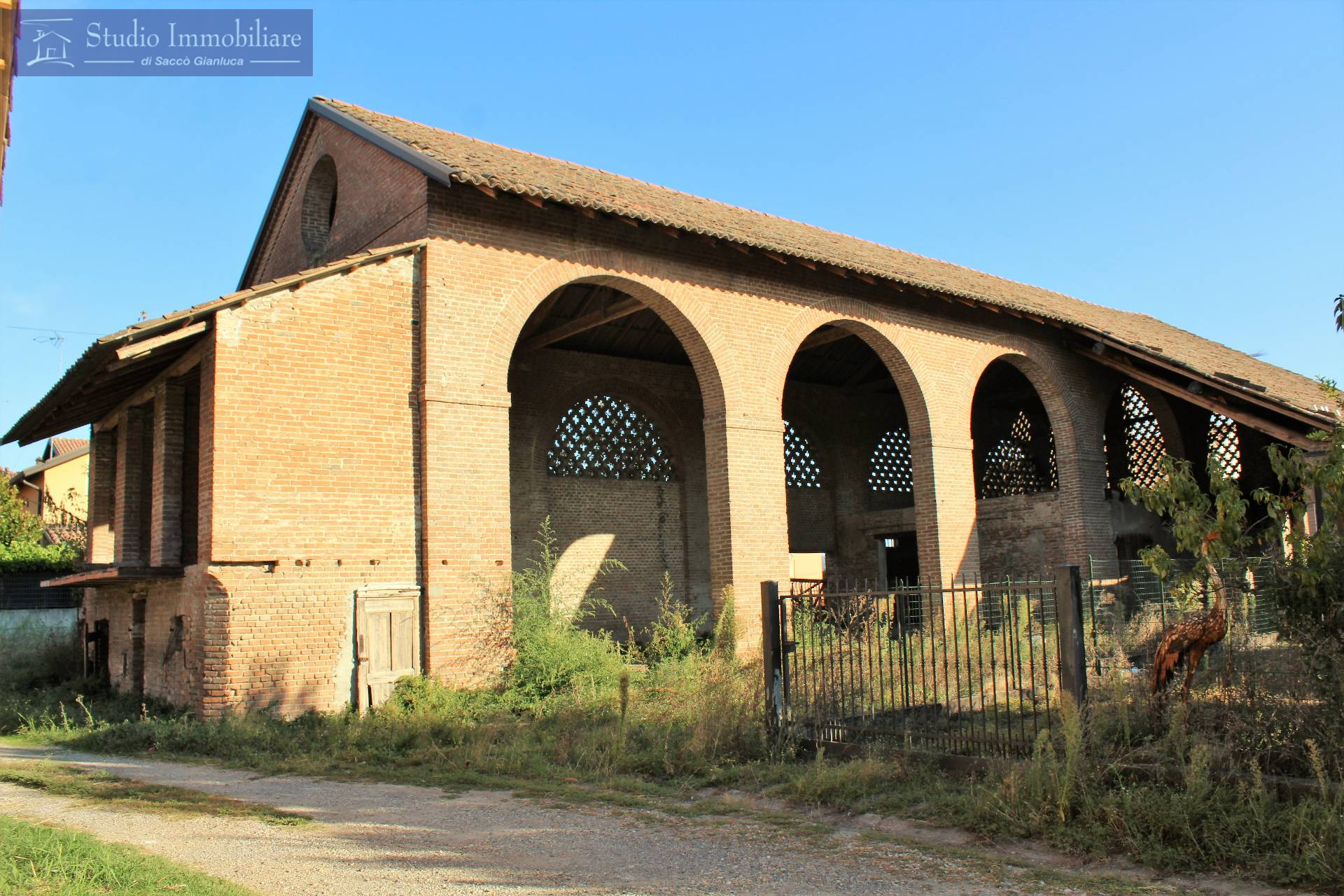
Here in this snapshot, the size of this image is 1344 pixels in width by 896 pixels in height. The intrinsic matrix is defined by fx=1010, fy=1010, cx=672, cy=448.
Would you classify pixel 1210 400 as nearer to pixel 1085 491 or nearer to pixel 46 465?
pixel 1085 491

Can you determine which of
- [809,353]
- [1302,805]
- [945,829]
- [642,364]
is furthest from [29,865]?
[809,353]

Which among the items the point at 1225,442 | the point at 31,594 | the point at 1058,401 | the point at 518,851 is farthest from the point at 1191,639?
the point at 31,594

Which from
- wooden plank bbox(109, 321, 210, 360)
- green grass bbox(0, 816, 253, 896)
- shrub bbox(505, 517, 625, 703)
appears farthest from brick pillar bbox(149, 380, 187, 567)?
green grass bbox(0, 816, 253, 896)

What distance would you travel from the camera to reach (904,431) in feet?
70.4

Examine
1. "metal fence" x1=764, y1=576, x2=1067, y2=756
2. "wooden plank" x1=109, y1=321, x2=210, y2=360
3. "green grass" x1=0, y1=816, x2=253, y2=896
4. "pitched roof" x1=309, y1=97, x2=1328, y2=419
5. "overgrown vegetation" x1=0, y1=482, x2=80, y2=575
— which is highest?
"pitched roof" x1=309, y1=97, x2=1328, y2=419

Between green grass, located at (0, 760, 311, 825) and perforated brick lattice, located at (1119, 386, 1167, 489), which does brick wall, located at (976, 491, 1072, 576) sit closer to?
perforated brick lattice, located at (1119, 386, 1167, 489)

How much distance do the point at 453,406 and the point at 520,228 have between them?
2.31 metres

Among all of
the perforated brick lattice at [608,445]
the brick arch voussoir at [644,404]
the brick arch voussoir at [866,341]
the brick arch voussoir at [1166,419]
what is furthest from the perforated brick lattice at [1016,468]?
the perforated brick lattice at [608,445]

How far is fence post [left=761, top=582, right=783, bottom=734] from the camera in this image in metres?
8.07

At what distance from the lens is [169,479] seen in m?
11.9

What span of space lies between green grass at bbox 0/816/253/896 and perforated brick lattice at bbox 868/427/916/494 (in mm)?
16893

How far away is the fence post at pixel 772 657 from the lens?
8.07 metres

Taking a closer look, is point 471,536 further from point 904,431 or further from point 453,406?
point 904,431

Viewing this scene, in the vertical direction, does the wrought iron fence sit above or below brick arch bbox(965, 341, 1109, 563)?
below
